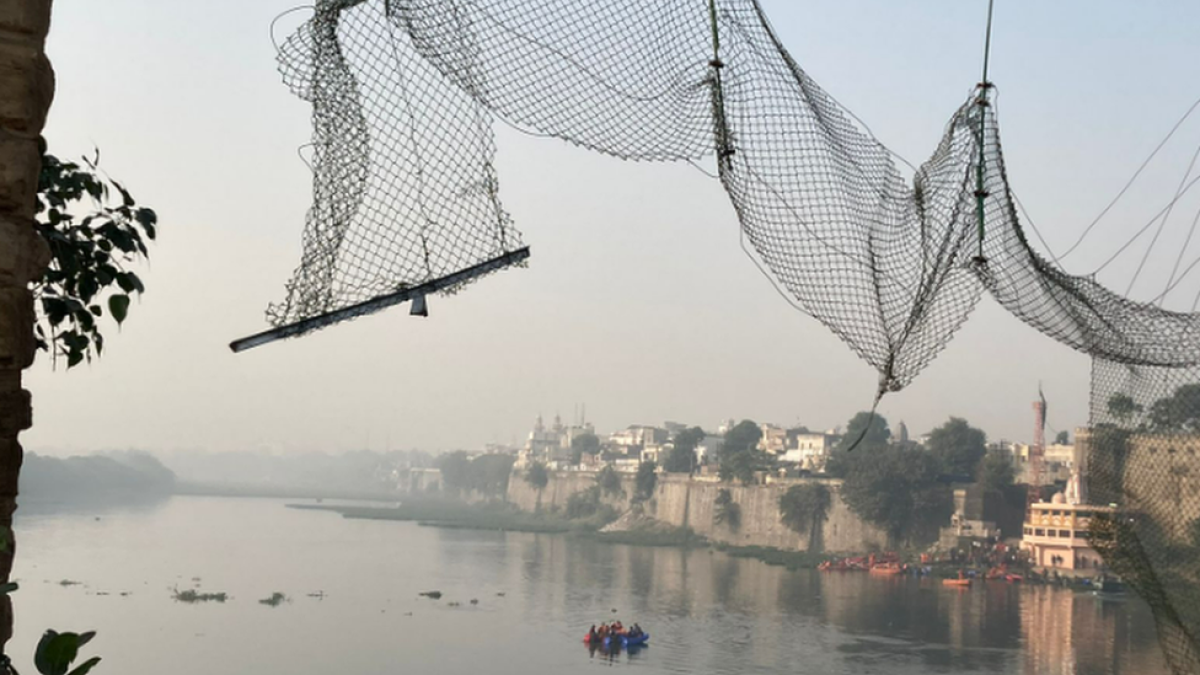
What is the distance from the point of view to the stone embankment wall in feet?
121

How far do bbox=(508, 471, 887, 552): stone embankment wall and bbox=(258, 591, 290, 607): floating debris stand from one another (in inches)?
759

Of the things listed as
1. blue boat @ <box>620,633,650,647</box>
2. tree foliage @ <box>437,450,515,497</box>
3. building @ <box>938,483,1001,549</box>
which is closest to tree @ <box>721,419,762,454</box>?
building @ <box>938,483,1001,549</box>

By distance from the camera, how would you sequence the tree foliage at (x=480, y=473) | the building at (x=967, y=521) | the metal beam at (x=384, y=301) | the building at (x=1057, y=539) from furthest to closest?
the tree foliage at (x=480, y=473) < the building at (x=967, y=521) < the building at (x=1057, y=539) < the metal beam at (x=384, y=301)

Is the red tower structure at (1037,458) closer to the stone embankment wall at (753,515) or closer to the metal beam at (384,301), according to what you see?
the stone embankment wall at (753,515)

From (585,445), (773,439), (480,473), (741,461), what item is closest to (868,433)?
(741,461)

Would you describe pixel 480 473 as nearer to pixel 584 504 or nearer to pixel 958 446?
pixel 584 504

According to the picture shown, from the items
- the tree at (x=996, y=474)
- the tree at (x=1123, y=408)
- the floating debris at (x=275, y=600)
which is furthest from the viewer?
the tree at (x=996, y=474)

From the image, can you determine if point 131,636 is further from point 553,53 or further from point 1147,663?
point 553,53

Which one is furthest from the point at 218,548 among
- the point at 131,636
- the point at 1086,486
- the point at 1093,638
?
the point at 1086,486

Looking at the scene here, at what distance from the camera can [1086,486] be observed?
2746mm

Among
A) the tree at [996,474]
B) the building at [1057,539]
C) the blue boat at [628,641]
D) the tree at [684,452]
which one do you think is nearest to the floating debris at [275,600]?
the blue boat at [628,641]

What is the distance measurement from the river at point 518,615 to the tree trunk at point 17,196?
559 inches

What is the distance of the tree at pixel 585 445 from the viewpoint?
6612 cm

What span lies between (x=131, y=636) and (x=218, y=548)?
56.5ft
